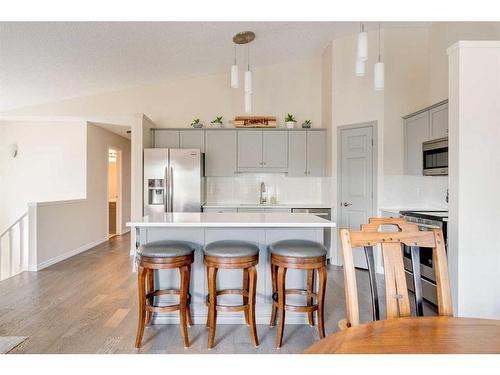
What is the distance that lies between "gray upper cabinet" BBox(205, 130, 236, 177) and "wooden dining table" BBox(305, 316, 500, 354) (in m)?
4.14

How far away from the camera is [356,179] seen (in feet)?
14.7

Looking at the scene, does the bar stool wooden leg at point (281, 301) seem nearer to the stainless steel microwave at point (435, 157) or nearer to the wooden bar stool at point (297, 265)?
the wooden bar stool at point (297, 265)

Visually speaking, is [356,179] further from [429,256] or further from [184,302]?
[184,302]

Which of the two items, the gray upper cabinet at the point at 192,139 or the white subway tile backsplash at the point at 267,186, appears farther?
the white subway tile backsplash at the point at 267,186

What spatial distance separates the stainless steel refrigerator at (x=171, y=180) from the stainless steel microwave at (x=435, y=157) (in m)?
3.04

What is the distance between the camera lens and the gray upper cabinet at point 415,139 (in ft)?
12.3

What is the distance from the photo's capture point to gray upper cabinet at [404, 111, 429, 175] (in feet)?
12.3

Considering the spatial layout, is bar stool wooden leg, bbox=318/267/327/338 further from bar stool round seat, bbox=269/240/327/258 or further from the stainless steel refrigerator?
the stainless steel refrigerator

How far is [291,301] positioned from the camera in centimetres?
261

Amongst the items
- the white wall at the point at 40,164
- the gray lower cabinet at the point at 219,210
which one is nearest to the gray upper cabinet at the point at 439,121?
the gray lower cabinet at the point at 219,210
